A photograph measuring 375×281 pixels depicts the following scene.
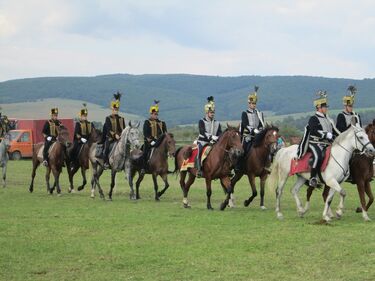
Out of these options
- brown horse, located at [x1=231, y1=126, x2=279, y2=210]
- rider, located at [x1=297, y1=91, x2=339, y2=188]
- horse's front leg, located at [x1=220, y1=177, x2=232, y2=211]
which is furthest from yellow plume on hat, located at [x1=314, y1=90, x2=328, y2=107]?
horse's front leg, located at [x1=220, y1=177, x2=232, y2=211]

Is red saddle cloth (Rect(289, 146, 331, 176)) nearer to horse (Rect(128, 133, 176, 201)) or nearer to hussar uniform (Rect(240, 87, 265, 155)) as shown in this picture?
hussar uniform (Rect(240, 87, 265, 155))

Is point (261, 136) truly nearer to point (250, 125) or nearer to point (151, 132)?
point (250, 125)

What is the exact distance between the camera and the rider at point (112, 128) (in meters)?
24.0

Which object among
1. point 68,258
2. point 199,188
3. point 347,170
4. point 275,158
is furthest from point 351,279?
point 199,188

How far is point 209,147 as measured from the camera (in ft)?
67.6

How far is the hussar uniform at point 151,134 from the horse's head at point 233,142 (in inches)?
162

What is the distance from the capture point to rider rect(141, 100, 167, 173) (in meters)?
23.7

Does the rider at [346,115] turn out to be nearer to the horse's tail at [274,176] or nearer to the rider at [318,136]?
the rider at [318,136]

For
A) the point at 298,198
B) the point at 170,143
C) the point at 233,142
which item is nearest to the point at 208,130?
the point at 233,142

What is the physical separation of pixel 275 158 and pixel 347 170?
8.66 ft

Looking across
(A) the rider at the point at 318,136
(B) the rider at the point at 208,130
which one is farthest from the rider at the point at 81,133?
(A) the rider at the point at 318,136

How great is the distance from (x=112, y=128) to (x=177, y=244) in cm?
1121

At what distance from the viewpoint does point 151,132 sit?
23.8m

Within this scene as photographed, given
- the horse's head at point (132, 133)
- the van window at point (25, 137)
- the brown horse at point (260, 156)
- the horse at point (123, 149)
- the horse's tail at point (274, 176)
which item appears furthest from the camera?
the van window at point (25, 137)
